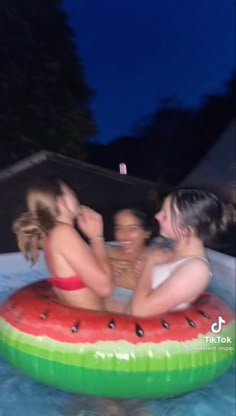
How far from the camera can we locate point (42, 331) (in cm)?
111

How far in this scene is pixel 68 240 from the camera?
3.77 ft

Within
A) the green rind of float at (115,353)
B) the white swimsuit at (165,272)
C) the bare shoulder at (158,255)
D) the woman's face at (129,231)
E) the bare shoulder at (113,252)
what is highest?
the woman's face at (129,231)

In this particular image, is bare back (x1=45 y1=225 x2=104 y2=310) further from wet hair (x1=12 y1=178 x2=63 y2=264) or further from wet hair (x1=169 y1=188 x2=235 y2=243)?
wet hair (x1=169 y1=188 x2=235 y2=243)

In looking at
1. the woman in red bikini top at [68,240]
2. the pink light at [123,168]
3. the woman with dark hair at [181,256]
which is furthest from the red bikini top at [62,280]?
the pink light at [123,168]

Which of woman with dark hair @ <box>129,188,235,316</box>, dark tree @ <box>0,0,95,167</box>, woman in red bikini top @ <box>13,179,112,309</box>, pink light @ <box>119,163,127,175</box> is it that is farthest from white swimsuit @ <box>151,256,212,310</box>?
dark tree @ <box>0,0,95,167</box>

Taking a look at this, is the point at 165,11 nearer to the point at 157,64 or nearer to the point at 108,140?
the point at 157,64

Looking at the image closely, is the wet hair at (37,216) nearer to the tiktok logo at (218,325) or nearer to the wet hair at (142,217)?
the wet hair at (142,217)

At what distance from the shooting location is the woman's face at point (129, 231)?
1.18 meters

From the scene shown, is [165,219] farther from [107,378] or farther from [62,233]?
[107,378]

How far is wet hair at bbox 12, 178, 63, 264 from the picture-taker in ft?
3.71

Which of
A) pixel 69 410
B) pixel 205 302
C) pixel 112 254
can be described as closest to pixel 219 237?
pixel 205 302

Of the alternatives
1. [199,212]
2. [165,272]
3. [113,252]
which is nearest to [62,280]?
[113,252]

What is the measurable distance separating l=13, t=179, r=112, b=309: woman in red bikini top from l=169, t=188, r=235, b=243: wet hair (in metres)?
0.18

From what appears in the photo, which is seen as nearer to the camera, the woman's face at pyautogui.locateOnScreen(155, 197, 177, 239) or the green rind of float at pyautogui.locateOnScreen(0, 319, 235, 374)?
the green rind of float at pyautogui.locateOnScreen(0, 319, 235, 374)
